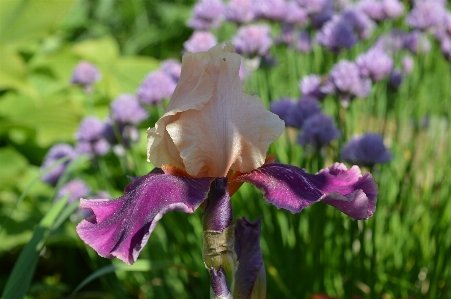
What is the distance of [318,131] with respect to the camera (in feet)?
3.81

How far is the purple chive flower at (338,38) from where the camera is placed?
1425 millimetres

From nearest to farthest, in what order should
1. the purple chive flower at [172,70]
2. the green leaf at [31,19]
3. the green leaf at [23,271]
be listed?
the green leaf at [23,271] → the purple chive flower at [172,70] → the green leaf at [31,19]

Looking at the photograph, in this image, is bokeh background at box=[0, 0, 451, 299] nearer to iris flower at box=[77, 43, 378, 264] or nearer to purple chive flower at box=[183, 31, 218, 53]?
purple chive flower at box=[183, 31, 218, 53]

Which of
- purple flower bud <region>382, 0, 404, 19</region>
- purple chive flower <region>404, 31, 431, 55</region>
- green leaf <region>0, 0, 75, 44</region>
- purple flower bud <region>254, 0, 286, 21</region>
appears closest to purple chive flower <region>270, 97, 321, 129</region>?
purple flower bud <region>254, 0, 286, 21</region>

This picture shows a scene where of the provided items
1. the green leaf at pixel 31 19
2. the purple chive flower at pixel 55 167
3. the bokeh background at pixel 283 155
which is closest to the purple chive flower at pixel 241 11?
the bokeh background at pixel 283 155

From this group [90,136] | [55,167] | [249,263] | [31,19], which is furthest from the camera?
[31,19]

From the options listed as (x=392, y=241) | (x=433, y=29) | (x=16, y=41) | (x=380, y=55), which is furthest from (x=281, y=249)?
(x=16, y=41)

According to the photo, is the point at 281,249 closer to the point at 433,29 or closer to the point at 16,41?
the point at 433,29

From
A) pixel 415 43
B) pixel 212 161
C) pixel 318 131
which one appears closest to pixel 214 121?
pixel 212 161

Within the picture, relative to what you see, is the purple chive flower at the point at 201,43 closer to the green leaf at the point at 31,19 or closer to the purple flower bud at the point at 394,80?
the purple flower bud at the point at 394,80

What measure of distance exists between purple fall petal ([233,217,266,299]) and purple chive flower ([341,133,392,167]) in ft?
1.46

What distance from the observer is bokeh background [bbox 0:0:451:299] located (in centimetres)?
125

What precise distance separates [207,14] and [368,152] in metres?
0.83

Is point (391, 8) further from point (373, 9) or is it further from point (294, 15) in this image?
point (294, 15)
